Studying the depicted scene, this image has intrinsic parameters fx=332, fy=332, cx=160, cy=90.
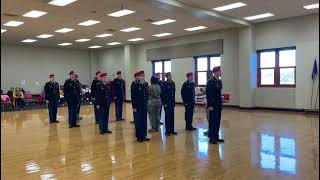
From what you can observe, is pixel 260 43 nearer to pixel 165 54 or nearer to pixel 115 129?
pixel 165 54

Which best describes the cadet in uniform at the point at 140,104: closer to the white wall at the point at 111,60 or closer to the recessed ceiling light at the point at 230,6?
the recessed ceiling light at the point at 230,6

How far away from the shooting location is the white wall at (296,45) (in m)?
11.8

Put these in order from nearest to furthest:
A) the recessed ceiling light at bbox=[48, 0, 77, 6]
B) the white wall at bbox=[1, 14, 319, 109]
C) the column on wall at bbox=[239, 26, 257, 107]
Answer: the recessed ceiling light at bbox=[48, 0, 77, 6] < the white wall at bbox=[1, 14, 319, 109] < the column on wall at bbox=[239, 26, 257, 107]

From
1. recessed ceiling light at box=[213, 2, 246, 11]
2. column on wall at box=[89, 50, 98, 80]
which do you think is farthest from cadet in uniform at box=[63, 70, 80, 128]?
column on wall at box=[89, 50, 98, 80]

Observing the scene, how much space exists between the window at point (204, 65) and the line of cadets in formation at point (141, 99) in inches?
271

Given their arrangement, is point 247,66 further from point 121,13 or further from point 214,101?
point 214,101

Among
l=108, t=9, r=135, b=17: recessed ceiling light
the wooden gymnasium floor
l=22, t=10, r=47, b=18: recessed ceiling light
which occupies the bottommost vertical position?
the wooden gymnasium floor

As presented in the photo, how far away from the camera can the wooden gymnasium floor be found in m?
4.24

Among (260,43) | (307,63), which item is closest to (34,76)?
(260,43)

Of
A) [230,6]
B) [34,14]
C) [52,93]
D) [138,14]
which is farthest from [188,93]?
[34,14]

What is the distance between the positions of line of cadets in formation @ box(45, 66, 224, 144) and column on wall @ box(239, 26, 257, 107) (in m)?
5.94

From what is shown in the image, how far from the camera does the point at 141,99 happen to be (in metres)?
6.55

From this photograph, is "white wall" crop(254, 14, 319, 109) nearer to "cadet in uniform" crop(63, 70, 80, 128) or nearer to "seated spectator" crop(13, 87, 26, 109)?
"cadet in uniform" crop(63, 70, 80, 128)

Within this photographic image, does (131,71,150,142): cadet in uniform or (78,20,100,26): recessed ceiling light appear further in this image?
(78,20,100,26): recessed ceiling light
